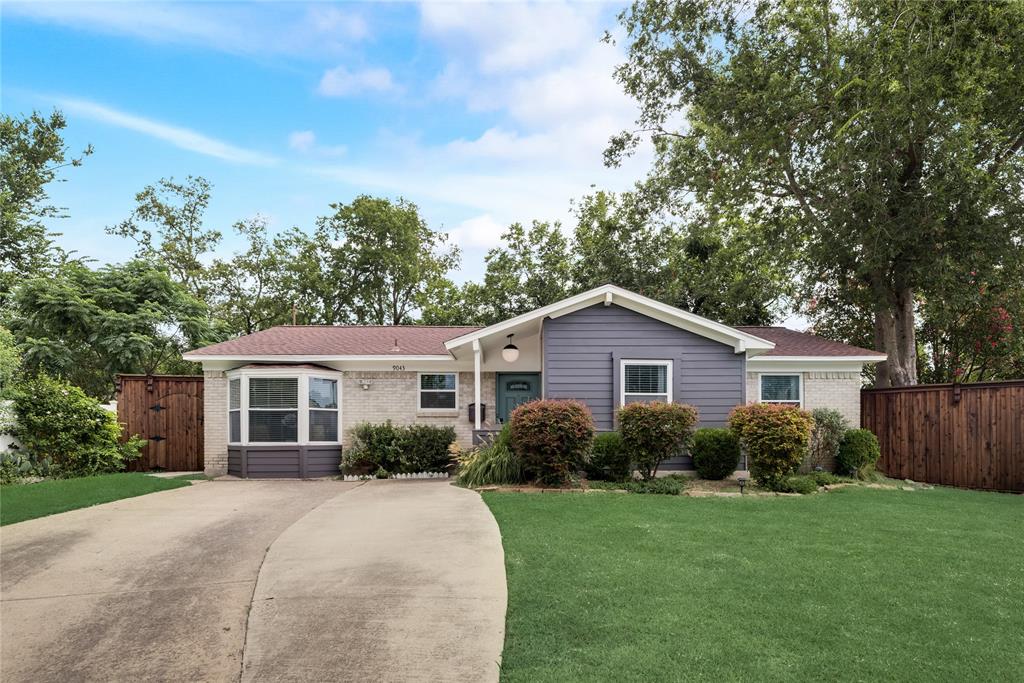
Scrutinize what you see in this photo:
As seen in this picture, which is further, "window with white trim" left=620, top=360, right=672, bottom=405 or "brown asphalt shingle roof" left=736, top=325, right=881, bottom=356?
"brown asphalt shingle roof" left=736, top=325, right=881, bottom=356

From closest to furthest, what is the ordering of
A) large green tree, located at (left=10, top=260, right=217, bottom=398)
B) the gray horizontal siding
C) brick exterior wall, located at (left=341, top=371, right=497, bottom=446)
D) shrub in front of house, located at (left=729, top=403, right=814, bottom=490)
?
shrub in front of house, located at (left=729, top=403, right=814, bottom=490) → the gray horizontal siding → brick exterior wall, located at (left=341, top=371, right=497, bottom=446) → large green tree, located at (left=10, top=260, right=217, bottom=398)

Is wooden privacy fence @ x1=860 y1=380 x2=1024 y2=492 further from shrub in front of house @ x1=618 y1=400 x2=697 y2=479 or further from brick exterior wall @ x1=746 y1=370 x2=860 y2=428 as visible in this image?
shrub in front of house @ x1=618 y1=400 x2=697 y2=479

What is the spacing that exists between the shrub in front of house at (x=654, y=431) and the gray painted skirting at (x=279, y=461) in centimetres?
653

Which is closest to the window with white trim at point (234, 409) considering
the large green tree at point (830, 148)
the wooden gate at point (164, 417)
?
the wooden gate at point (164, 417)

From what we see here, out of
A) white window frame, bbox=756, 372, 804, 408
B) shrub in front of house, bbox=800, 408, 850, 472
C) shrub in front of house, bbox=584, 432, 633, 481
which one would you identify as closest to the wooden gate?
shrub in front of house, bbox=584, 432, 633, 481

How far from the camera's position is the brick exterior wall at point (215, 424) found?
13039 millimetres

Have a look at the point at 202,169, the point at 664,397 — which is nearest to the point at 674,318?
the point at 664,397

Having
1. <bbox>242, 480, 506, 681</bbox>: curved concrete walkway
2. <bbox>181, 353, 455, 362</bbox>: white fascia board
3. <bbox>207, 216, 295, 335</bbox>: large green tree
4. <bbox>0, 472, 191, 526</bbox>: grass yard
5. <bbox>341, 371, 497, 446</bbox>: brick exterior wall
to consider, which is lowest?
<bbox>0, 472, 191, 526</bbox>: grass yard

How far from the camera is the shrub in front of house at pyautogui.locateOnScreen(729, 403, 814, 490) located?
9883 mm

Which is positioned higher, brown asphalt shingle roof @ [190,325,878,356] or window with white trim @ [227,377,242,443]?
brown asphalt shingle roof @ [190,325,878,356]

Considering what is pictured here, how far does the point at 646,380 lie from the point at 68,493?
10.1 meters

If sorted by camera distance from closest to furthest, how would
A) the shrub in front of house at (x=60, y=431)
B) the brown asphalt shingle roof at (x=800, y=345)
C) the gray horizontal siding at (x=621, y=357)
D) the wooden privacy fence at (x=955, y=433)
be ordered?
the wooden privacy fence at (x=955, y=433)
the shrub in front of house at (x=60, y=431)
the gray horizontal siding at (x=621, y=357)
the brown asphalt shingle roof at (x=800, y=345)

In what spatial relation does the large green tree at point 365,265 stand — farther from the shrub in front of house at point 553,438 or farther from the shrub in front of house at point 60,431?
the shrub in front of house at point 553,438

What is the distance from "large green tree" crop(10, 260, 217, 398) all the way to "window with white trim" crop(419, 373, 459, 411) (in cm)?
901
